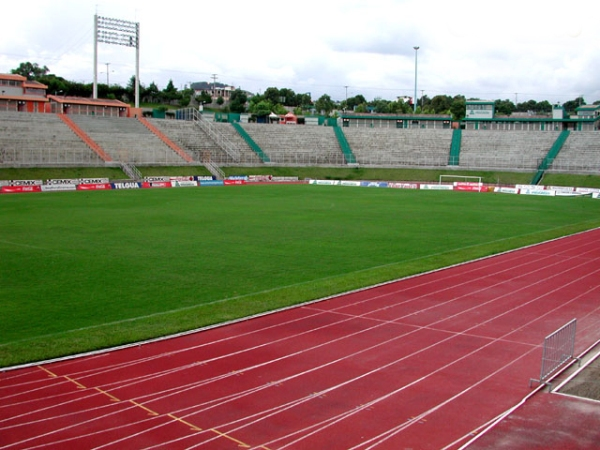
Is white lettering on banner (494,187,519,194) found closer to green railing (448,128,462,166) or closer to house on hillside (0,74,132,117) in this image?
green railing (448,128,462,166)

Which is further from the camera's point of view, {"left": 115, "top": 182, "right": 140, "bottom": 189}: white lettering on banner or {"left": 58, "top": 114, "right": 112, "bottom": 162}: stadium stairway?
{"left": 58, "top": 114, "right": 112, "bottom": 162}: stadium stairway

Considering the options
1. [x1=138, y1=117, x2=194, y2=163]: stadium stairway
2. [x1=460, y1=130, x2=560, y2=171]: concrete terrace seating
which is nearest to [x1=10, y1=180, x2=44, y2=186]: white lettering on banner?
[x1=138, y1=117, x2=194, y2=163]: stadium stairway

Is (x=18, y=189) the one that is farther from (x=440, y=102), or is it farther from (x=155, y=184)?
(x=440, y=102)

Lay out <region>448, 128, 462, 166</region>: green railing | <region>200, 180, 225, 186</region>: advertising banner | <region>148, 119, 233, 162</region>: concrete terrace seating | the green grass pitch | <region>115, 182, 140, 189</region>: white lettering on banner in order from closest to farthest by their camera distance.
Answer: the green grass pitch
<region>115, 182, 140, 189</region>: white lettering on banner
<region>200, 180, 225, 186</region>: advertising banner
<region>148, 119, 233, 162</region>: concrete terrace seating
<region>448, 128, 462, 166</region>: green railing

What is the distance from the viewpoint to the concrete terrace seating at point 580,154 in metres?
74.1

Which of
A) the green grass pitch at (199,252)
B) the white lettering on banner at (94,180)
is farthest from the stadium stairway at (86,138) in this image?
the green grass pitch at (199,252)

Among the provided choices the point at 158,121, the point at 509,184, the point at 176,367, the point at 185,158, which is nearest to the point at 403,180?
the point at 509,184

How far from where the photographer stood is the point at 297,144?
286 feet

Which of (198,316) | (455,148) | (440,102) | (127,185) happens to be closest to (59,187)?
(127,185)

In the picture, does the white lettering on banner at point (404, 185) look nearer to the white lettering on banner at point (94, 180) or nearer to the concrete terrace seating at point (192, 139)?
the concrete terrace seating at point (192, 139)

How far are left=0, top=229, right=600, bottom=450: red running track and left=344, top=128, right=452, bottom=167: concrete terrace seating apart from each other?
2645 inches

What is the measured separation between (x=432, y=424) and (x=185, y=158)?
6715 centimetres

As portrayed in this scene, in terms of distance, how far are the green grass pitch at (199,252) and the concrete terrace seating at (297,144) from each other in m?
32.8

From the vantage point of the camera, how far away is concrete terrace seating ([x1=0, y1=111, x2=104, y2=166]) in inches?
2435
